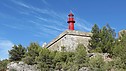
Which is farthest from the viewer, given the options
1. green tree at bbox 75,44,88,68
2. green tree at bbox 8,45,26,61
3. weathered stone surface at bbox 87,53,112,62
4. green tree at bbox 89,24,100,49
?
green tree at bbox 8,45,26,61

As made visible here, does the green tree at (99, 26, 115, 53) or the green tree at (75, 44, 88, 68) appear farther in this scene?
the green tree at (99, 26, 115, 53)

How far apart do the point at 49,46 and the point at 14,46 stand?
5.88 meters

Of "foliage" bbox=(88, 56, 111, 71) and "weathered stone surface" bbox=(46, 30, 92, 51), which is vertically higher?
"weathered stone surface" bbox=(46, 30, 92, 51)

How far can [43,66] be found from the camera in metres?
31.1

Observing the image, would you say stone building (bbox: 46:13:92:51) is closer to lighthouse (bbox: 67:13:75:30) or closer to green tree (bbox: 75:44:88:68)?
lighthouse (bbox: 67:13:75:30)

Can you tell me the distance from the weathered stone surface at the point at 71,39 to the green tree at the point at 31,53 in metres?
3.69

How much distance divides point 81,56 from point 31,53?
274 inches

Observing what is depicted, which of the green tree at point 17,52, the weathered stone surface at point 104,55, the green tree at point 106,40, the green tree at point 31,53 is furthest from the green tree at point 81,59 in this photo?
the green tree at point 17,52

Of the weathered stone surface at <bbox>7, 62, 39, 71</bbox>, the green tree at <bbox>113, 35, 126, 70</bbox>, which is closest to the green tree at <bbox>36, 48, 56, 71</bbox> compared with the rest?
the weathered stone surface at <bbox>7, 62, 39, 71</bbox>

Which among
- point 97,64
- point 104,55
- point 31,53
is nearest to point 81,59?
point 97,64

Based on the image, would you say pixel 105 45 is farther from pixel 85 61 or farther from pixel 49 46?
pixel 49 46

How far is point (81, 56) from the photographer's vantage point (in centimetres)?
2977

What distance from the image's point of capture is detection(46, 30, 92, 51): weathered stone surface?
37.3 m

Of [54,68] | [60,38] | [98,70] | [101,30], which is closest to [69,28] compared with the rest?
[60,38]
